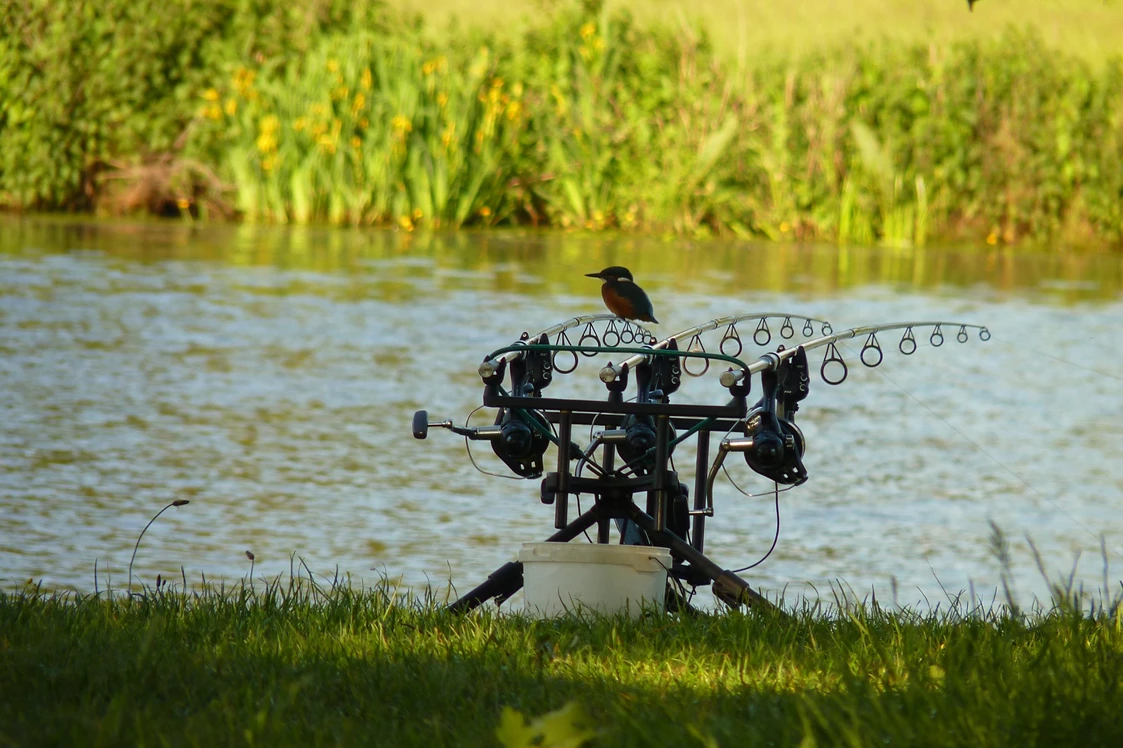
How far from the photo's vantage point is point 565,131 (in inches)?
624

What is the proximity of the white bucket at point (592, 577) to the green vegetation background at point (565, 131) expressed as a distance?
11482 mm

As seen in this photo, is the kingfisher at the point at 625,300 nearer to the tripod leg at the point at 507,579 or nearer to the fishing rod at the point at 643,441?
the fishing rod at the point at 643,441

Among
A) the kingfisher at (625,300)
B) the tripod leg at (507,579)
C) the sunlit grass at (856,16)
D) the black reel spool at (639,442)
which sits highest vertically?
the sunlit grass at (856,16)

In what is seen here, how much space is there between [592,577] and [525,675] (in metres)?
0.53

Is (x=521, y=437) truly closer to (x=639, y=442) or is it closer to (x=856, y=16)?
(x=639, y=442)

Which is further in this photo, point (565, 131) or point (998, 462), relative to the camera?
point (565, 131)

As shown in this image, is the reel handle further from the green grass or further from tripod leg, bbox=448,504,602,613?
the green grass

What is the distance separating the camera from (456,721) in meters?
2.71

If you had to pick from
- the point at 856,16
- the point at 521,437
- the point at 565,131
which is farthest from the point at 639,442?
the point at 856,16

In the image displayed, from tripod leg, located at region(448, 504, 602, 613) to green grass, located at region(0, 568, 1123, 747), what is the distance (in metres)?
0.06

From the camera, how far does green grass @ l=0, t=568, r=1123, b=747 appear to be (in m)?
2.53

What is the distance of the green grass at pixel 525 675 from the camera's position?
99.7 inches

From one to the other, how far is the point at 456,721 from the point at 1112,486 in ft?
12.2

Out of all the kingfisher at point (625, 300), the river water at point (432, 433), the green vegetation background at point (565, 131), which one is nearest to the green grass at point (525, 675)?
the river water at point (432, 433)
